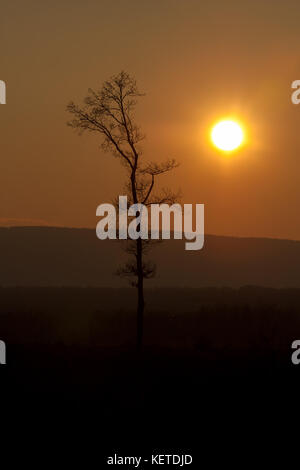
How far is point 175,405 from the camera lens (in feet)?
107

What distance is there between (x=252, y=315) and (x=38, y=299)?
47.2 metres

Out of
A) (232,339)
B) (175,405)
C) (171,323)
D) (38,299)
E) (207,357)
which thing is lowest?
(175,405)

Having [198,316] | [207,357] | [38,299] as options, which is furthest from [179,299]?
[207,357]

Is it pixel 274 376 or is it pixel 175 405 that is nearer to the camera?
pixel 175 405

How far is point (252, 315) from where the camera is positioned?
207 feet
